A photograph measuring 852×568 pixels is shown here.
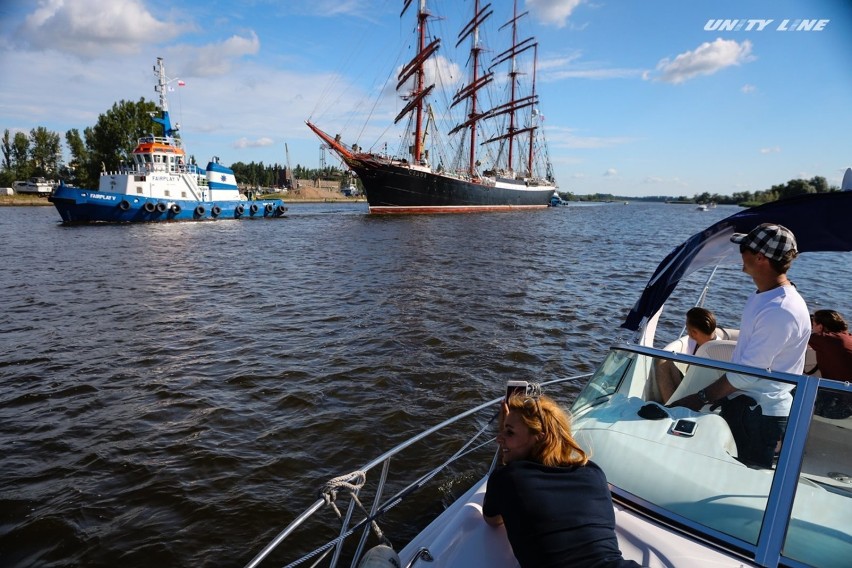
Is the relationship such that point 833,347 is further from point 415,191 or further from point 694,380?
point 415,191

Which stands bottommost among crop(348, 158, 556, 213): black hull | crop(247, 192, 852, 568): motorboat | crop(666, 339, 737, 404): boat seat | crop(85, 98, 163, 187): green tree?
crop(247, 192, 852, 568): motorboat

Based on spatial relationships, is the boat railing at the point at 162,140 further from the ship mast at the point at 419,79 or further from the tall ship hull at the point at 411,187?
the ship mast at the point at 419,79

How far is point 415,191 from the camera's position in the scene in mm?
57406

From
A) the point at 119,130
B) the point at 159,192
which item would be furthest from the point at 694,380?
the point at 119,130

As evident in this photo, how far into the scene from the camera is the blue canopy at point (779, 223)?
4.74 metres

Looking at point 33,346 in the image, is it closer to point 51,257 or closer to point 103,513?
point 103,513

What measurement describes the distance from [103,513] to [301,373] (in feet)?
12.7

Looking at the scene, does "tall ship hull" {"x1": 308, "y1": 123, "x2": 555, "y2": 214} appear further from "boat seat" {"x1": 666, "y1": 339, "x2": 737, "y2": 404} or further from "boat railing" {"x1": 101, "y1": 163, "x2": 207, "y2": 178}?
"boat seat" {"x1": 666, "y1": 339, "x2": 737, "y2": 404}

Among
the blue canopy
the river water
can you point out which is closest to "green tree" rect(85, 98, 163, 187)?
the river water

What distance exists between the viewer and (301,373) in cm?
857

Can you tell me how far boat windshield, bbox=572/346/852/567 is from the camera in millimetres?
2516

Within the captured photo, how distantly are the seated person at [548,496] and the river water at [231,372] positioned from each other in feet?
10.9

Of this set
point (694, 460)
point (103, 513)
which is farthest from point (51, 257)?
point (694, 460)

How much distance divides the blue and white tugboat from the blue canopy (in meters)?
43.5
